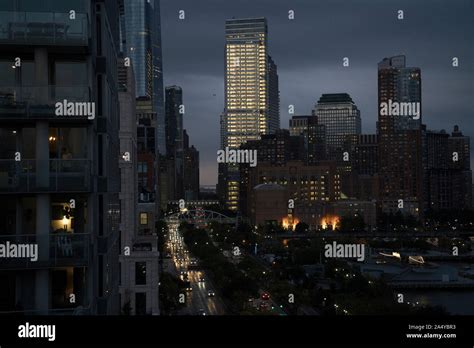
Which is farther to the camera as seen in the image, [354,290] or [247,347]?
[354,290]

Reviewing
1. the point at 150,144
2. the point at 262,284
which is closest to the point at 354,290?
the point at 262,284

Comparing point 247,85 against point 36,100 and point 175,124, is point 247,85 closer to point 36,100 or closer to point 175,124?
point 36,100

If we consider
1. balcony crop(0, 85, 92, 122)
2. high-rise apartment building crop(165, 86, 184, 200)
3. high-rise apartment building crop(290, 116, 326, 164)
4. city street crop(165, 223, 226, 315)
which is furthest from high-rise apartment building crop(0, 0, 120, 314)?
city street crop(165, 223, 226, 315)

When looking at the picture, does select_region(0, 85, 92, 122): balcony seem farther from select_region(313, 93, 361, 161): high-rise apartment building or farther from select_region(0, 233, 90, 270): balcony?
select_region(313, 93, 361, 161): high-rise apartment building

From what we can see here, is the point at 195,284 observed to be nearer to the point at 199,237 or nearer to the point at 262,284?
the point at 262,284

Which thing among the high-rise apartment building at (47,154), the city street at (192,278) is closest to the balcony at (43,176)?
the high-rise apartment building at (47,154)

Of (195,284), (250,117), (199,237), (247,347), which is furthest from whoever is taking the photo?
(199,237)

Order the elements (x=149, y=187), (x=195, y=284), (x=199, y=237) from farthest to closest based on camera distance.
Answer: (x=199, y=237)
(x=149, y=187)
(x=195, y=284)

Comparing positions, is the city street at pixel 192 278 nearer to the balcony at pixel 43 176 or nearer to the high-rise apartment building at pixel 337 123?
the high-rise apartment building at pixel 337 123
